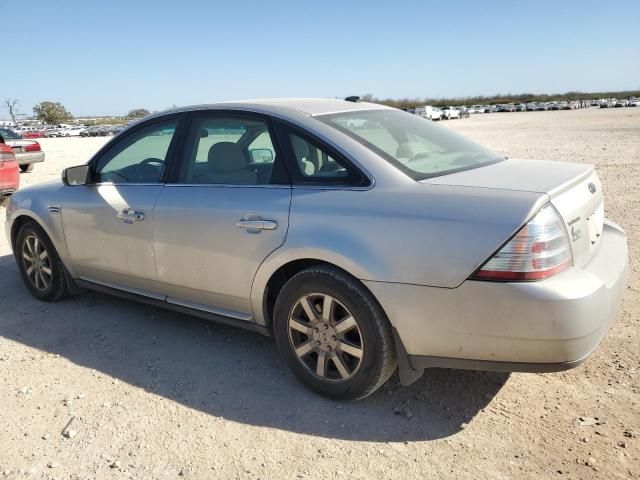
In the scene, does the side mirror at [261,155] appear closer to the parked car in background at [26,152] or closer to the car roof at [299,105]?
the car roof at [299,105]

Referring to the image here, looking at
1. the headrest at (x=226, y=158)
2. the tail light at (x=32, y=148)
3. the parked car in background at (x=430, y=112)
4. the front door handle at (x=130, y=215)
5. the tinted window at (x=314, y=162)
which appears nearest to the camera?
the tinted window at (x=314, y=162)

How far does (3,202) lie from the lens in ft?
35.1

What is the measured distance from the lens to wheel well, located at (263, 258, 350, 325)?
10.5ft

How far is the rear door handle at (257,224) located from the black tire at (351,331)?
32 centimetres

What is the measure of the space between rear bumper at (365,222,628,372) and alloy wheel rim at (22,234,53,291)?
3261 mm

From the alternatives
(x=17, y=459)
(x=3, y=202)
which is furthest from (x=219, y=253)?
(x=3, y=202)

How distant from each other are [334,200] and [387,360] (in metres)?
0.88

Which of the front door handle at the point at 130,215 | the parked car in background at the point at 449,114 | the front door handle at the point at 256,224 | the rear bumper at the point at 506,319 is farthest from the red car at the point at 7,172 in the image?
the parked car in background at the point at 449,114

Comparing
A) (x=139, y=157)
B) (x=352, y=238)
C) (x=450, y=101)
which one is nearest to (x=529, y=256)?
(x=352, y=238)

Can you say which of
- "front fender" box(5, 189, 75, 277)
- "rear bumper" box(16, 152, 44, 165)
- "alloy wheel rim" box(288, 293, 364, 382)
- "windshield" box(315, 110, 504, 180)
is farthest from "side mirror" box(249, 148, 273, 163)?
"rear bumper" box(16, 152, 44, 165)

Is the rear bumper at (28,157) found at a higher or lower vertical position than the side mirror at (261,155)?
lower

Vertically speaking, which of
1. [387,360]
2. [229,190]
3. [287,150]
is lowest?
[387,360]

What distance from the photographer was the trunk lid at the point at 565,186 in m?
2.72

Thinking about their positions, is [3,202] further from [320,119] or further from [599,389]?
[599,389]
